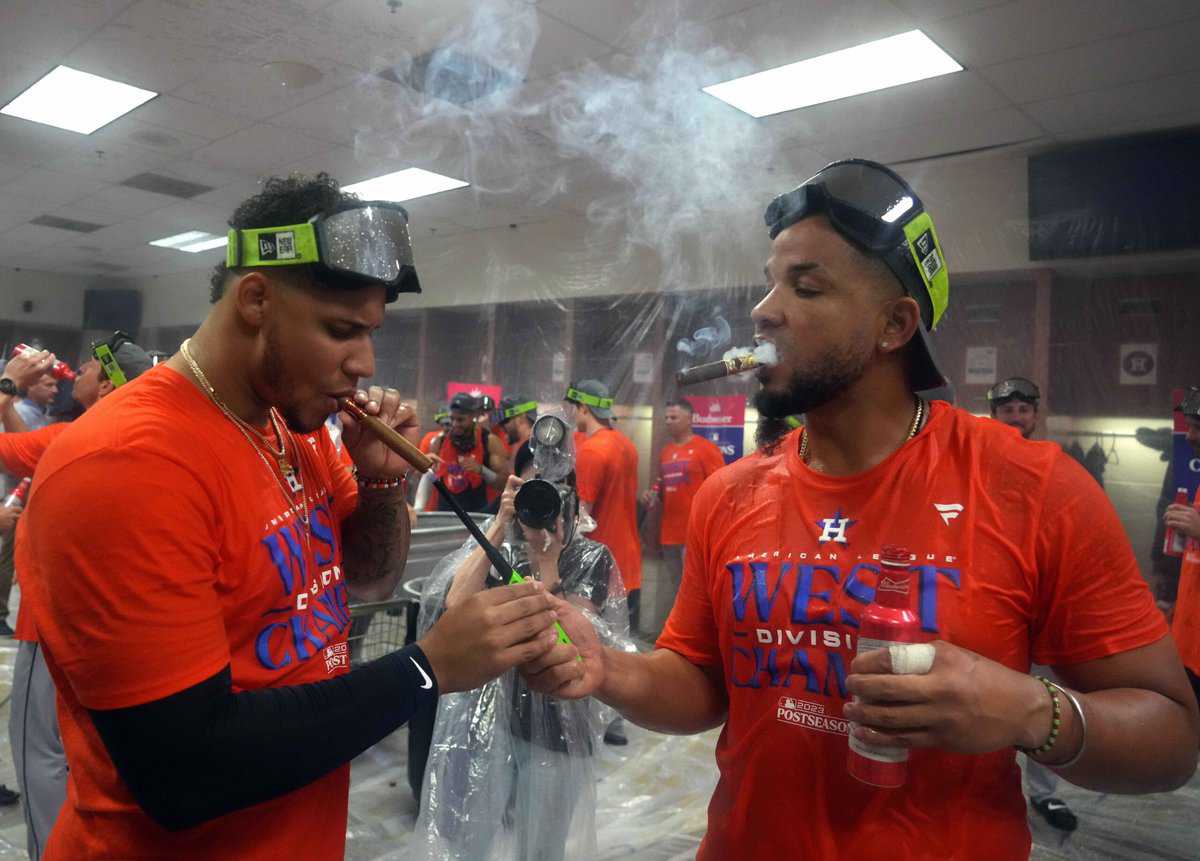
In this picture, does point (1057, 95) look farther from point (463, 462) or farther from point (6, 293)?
point (6, 293)

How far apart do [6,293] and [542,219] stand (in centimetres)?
1005

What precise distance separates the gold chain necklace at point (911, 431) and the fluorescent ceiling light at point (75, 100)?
5491 millimetres

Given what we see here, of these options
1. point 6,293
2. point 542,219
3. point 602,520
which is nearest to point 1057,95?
point 602,520

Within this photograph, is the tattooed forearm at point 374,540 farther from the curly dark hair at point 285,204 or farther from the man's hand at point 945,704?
the man's hand at point 945,704

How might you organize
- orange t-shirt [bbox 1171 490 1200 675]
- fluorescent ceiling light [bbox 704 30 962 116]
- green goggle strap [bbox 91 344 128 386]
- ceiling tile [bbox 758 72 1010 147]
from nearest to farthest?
green goggle strap [bbox 91 344 128 386], orange t-shirt [bbox 1171 490 1200 675], fluorescent ceiling light [bbox 704 30 962 116], ceiling tile [bbox 758 72 1010 147]

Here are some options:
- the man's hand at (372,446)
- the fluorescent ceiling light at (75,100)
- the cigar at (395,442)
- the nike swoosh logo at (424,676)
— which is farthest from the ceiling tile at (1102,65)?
the fluorescent ceiling light at (75,100)

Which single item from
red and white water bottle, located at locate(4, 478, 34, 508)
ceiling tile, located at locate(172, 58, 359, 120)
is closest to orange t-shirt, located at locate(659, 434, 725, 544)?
ceiling tile, located at locate(172, 58, 359, 120)

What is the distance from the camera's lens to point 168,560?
995mm

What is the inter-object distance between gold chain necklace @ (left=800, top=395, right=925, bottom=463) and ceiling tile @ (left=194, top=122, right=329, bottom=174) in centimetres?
537

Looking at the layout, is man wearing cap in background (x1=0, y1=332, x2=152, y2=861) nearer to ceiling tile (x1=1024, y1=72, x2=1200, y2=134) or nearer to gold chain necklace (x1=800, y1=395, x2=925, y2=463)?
gold chain necklace (x1=800, y1=395, x2=925, y2=463)

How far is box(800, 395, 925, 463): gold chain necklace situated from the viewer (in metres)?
1.32

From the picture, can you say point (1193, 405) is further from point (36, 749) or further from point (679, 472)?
point (36, 749)

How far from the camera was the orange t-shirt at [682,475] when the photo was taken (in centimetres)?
577

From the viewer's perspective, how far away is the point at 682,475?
19.1 feet
